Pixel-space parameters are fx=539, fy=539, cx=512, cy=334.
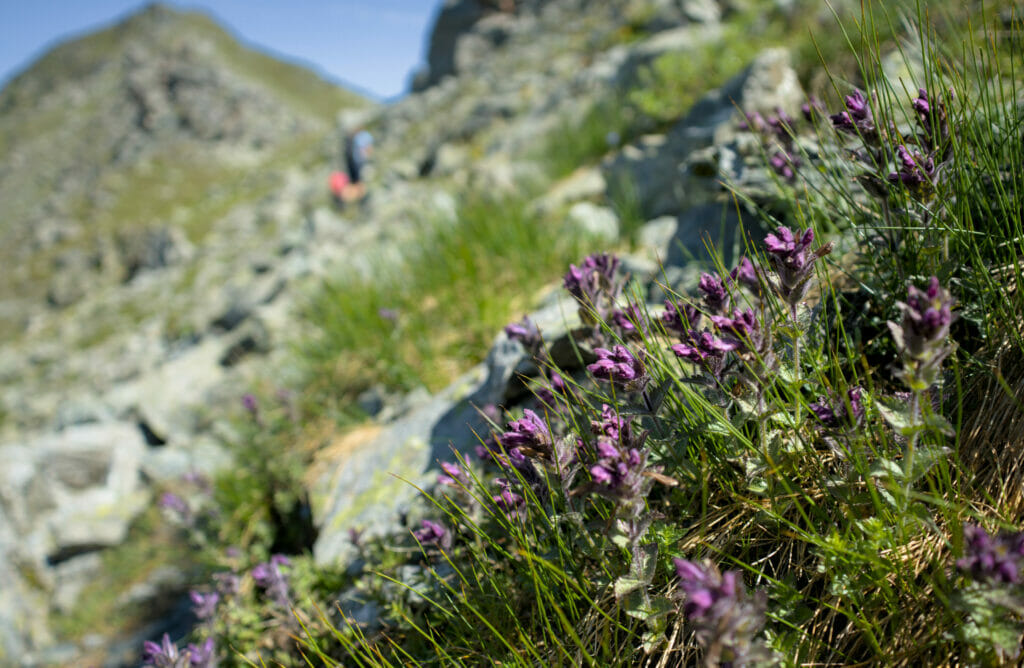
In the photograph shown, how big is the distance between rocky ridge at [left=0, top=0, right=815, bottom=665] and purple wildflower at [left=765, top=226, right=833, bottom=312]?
14.1 inches

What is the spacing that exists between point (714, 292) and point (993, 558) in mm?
743

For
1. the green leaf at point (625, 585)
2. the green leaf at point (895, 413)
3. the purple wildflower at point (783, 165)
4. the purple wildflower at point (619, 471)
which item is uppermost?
the purple wildflower at point (783, 165)

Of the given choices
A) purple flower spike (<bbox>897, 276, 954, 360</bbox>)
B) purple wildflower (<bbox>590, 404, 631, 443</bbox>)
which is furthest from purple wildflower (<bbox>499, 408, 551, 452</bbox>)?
purple flower spike (<bbox>897, 276, 954, 360</bbox>)

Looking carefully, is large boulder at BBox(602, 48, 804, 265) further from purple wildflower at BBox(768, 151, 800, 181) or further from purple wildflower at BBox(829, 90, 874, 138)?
purple wildflower at BBox(829, 90, 874, 138)

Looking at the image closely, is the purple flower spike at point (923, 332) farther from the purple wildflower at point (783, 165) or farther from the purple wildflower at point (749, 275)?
the purple wildflower at point (783, 165)

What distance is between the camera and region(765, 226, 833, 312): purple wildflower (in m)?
1.24

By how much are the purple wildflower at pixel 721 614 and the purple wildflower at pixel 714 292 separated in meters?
0.67

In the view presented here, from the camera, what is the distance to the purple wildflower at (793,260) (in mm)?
1240

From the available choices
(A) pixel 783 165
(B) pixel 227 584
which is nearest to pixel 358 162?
(B) pixel 227 584

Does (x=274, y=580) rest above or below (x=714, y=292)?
below

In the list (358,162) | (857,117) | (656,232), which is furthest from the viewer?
(358,162)

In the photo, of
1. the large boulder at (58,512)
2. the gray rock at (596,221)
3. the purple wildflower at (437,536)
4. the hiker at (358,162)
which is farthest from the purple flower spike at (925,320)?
the hiker at (358,162)

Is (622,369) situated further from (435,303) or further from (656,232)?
(435,303)

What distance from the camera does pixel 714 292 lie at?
1.39 metres
